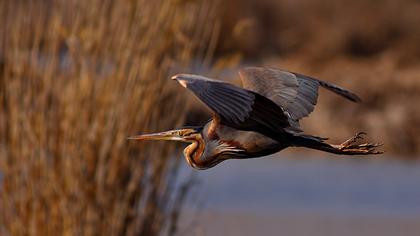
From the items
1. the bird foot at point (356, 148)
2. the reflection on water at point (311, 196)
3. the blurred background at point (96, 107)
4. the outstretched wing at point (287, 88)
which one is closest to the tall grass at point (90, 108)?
the blurred background at point (96, 107)

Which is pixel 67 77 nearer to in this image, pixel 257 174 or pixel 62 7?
pixel 62 7

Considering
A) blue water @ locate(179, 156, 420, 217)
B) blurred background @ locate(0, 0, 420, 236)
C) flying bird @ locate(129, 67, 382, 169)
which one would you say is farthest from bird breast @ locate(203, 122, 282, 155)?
blue water @ locate(179, 156, 420, 217)

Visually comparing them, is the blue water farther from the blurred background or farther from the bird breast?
the bird breast

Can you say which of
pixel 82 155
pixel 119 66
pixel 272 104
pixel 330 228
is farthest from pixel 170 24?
pixel 330 228

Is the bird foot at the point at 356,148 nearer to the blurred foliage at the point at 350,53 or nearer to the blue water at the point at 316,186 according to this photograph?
the blue water at the point at 316,186

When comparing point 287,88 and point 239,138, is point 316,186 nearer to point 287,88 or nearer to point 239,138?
point 287,88

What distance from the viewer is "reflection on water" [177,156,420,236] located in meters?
11.1

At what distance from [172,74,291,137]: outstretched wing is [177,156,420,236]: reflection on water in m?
6.79

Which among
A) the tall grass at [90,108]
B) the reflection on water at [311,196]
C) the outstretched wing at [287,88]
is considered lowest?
the reflection on water at [311,196]

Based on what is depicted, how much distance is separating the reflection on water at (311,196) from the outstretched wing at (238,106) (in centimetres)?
679

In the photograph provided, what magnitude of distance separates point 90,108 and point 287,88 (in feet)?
6.71

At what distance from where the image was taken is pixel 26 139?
616cm

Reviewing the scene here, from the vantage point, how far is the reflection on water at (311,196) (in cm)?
1113

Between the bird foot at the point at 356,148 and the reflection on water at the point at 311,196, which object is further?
the reflection on water at the point at 311,196
